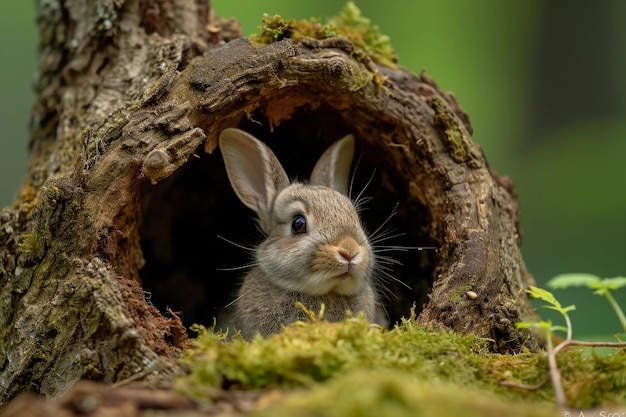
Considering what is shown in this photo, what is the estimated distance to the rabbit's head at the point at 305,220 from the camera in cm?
424

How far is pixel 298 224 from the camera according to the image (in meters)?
4.58

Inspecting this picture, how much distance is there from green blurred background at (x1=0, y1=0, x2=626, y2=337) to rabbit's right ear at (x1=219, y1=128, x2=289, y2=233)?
183 inches

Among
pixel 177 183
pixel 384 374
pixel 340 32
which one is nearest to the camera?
pixel 384 374

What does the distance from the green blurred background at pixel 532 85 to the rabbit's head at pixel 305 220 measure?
4631 mm

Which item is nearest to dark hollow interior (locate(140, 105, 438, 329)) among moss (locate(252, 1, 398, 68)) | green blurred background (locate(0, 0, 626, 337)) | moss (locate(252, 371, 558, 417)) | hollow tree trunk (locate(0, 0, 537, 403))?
hollow tree trunk (locate(0, 0, 537, 403))

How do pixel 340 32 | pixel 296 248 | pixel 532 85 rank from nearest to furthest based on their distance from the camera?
1. pixel 296 248
2. pixel 340 32
3. pixel 532 85

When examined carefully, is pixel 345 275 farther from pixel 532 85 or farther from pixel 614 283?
pixel 532 85

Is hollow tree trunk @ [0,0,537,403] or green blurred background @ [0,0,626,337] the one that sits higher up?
green blurred background @ [0,0,626,337]

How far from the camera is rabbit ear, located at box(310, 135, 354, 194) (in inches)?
198

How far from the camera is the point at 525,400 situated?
2.71 metres

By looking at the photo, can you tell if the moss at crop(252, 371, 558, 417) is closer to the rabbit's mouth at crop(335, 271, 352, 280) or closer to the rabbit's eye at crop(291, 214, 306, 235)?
the rabbit's mouth at crop(335, 271, 352, 280)

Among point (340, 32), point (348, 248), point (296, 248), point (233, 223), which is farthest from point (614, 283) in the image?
point (233, 223)

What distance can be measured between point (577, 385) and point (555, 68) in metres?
8.27

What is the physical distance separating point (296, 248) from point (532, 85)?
23.9 ft
